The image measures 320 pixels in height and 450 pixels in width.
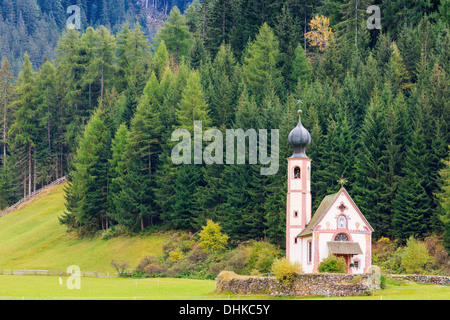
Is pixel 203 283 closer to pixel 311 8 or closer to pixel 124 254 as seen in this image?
pixel 124 254

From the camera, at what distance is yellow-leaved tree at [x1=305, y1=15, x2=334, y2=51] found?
100875 millimetres

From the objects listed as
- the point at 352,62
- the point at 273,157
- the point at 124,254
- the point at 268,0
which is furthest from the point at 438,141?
the point at 268,0

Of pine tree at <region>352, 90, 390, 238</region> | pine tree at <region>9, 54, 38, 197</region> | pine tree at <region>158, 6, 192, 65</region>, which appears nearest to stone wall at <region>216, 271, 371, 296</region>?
pine tree at <region>352, 90, 390, 238</region>

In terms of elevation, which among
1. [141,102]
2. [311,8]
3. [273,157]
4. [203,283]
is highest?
[311,8]

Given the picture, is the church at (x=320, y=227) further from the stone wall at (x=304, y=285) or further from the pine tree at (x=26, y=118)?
the pine tree at (x=26, y=118)

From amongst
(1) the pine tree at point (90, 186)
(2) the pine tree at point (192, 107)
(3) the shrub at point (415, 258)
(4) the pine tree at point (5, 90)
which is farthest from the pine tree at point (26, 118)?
(3) the shrub at point (415, 258)

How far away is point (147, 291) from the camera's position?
1978 inches

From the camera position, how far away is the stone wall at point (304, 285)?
4622cm

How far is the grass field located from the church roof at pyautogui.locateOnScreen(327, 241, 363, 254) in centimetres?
654

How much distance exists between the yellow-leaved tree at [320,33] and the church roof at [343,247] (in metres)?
46.4

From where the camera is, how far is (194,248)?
74125 mm

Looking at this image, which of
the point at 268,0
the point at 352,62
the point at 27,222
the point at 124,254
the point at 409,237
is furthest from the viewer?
the point at 268,0

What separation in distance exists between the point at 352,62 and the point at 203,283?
3863cm

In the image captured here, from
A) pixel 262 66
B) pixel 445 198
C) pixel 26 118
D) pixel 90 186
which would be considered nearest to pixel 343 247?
pixel 445 198
